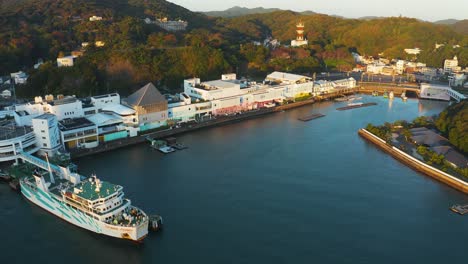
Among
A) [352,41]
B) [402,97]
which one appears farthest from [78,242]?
[352,41]

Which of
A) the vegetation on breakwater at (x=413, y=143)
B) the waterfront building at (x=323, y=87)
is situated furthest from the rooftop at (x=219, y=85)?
the vegetation on breakwater at (x=413, y=143)

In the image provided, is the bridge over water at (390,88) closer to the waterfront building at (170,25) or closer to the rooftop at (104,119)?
the rooftop at (104,119)

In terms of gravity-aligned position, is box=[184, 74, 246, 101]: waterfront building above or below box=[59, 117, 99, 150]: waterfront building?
above

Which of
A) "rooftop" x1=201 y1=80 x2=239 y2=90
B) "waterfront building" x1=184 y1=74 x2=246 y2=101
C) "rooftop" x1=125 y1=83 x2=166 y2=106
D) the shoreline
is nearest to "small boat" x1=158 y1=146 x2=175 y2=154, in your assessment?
the shoreline

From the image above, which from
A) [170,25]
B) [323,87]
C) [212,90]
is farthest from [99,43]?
[323,87]

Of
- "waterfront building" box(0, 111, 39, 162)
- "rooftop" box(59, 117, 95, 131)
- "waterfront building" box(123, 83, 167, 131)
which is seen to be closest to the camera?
"waterfront building" box(0, 111, 39, 162)

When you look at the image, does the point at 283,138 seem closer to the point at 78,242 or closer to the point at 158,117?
the point at 158,117

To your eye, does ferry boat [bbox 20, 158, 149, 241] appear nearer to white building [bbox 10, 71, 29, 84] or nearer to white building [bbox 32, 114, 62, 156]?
white building [bbox 32, 114, 62, 156]
